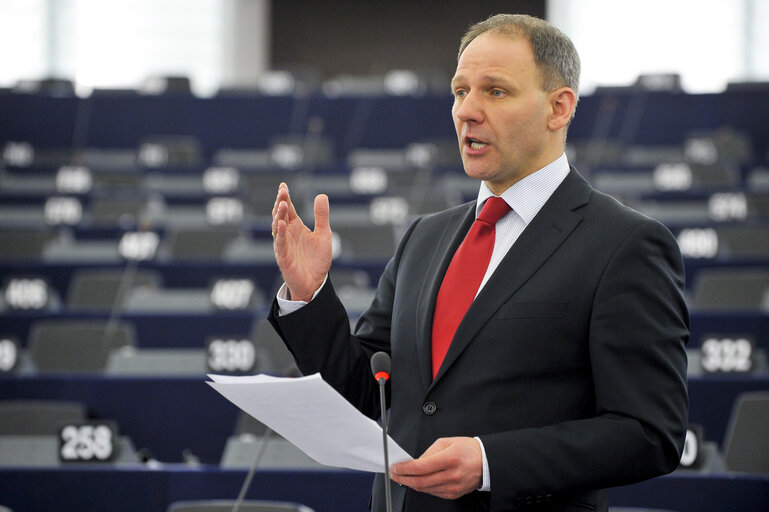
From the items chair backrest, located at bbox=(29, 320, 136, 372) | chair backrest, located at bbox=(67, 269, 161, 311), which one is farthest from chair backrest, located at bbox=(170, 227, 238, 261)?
chair backrest, located at bbox=(29, 320, 136, 372)

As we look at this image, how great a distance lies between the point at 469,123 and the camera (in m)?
1.61

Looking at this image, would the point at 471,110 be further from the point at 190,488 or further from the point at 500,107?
the point at 190,488

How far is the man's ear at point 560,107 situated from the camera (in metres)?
1.64

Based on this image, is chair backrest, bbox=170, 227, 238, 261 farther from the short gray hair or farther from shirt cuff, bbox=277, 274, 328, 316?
the short gray hair

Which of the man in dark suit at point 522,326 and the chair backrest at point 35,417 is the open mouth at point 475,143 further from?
the chair backrest at point 35,417

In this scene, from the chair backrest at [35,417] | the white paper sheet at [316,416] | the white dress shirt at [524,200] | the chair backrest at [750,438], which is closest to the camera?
the white paper sheet at [316,416]

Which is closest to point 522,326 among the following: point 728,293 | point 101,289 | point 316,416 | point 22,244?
point 316,416

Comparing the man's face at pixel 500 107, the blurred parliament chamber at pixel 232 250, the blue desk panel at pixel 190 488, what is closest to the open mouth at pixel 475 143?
the man's face at pixel 500 107

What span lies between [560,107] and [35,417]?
277 cm

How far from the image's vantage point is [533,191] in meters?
1.67

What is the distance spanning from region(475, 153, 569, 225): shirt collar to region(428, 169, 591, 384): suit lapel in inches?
0.7

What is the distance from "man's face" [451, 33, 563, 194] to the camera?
1601 mm

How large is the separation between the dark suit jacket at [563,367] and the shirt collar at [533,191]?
0.06 ft

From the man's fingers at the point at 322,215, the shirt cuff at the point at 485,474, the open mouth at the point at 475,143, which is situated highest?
the open mouth at the point at 475,143
